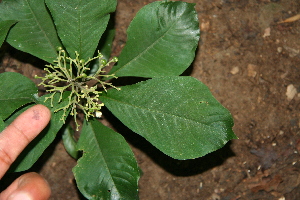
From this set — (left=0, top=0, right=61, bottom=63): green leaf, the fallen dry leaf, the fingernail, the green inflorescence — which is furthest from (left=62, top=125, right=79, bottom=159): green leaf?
the fallen dry leaf

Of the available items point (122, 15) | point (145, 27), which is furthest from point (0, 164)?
point (122, 15)

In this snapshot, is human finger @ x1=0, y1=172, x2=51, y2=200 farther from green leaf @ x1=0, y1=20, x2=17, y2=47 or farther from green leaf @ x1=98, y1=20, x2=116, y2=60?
green leaf @ x1=98, y1=20, x2=116, y2=60

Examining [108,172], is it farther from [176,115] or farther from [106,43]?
[106,43]

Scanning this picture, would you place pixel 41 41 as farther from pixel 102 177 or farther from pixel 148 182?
pixel 148 182

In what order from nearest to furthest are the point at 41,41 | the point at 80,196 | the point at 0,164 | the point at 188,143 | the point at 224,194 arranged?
the point at 0,164 < the point at 188,143 < the point at 41,41 < the point at 80,196 < the point at 224,194

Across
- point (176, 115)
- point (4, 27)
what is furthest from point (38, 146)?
point (176, 115)

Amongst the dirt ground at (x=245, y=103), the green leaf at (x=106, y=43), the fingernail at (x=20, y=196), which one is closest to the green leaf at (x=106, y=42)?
the green leaf at (x=106, y=43)

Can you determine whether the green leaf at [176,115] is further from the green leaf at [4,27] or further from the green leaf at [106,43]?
the green leaf at [4,27]
